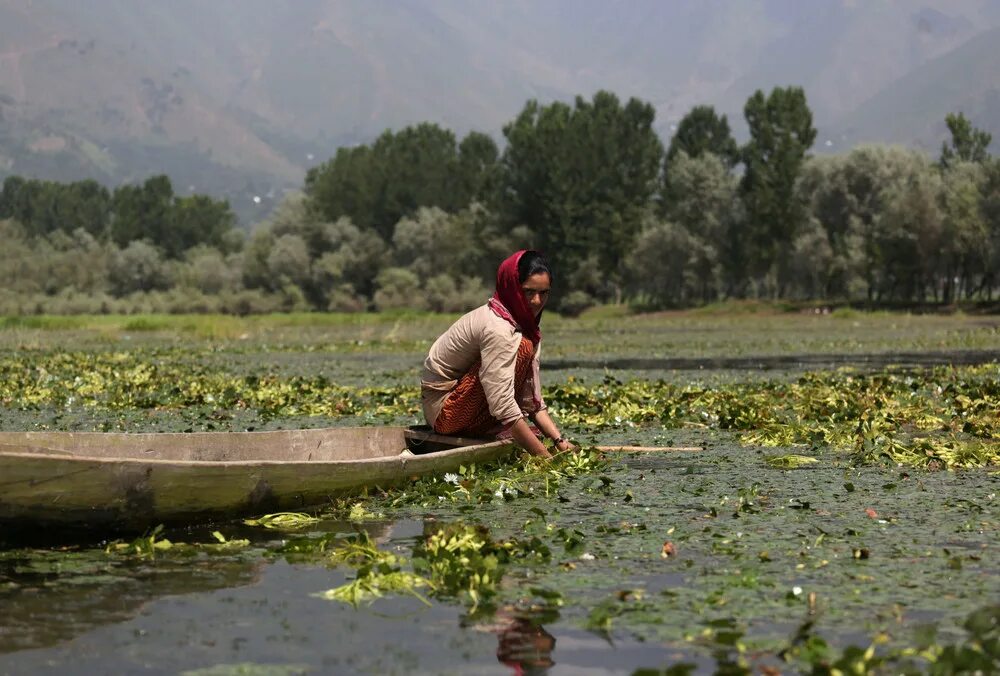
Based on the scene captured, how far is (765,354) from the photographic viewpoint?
4031 centimetres

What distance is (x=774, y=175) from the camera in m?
96.6

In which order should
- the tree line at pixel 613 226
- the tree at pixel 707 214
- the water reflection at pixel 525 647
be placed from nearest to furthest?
the water reflection at pixel 525 647
the tree line at pixel 613 226
the tree at pixel 707 214

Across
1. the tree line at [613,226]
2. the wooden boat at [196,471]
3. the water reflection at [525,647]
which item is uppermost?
the tree line at [613,226]

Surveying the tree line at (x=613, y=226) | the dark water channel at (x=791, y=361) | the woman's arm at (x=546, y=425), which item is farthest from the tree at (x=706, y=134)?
the woman's arm at (x=546, y=425)

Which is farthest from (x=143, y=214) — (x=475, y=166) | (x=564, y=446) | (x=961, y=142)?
(x=564, y=446)

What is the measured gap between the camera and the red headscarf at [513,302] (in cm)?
1258

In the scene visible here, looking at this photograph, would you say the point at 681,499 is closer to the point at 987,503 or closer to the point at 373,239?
the point at 987,503

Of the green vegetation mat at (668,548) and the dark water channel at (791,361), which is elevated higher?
the dark water channel at (791,361)

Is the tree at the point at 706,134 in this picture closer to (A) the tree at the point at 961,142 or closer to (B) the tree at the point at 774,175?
(B) the tree at the point at 774,175

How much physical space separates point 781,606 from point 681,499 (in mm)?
3999

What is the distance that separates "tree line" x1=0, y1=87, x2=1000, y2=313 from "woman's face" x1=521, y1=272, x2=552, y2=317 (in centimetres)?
7218

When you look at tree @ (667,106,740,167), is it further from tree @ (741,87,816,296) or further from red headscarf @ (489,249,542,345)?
red headscarf @ (489,249,542,345)

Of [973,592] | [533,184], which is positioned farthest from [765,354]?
[533,184]

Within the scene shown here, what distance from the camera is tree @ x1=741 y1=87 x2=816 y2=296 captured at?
314 feet
